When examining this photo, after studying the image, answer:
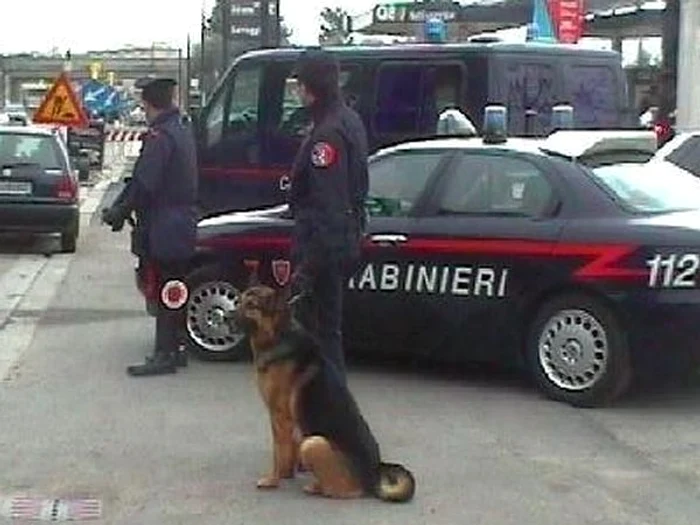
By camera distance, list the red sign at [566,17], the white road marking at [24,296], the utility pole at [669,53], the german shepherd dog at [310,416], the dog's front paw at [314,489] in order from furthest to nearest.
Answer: the red sign at [566,17] < the utility pole at [669,53] < the white road marking at [24,296] < the dog's front paw at [314,489] < the german shepherd dog at [310,416]

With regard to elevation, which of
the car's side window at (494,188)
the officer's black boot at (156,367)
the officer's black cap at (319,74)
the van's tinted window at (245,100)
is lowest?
the officer's black boot at (156,367)

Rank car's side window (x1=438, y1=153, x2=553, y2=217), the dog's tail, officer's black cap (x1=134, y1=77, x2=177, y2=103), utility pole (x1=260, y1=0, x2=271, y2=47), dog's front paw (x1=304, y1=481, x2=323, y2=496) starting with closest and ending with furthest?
the dog's tail
dog's front paw (x1=304, y1=481, x2=323, y2=496)
car's side window (x1=438, y1=153, x2=553, y2=217)
officer's black cap (x1=134, y1=77, x2=177, y2=103)
utility pole (x1=260, y1=0, x2=271, y2=47)

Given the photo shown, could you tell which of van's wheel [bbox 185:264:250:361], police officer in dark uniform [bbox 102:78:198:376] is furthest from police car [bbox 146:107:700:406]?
police officer in dark uniform [bbox 102:78:198:376]

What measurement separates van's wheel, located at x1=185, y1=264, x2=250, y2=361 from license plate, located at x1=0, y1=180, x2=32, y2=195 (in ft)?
28.3

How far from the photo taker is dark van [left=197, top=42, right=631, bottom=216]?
43.0ft

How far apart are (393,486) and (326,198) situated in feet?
4.75

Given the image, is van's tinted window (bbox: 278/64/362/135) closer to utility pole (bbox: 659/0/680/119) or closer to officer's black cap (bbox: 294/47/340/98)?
officer's black cap (bbox: 294/47/340/98)

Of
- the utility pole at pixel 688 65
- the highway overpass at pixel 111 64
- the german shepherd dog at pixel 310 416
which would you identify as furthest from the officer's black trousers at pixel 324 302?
the highway overpass at pixel 111 64

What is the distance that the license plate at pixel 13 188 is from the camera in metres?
18.2

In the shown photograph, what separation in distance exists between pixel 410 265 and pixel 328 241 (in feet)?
7.06

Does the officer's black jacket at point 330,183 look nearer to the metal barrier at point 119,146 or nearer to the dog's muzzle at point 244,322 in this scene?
the dog's muzzle at point 244,322

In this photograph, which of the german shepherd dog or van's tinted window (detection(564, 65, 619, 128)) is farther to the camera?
van's tinted window (detection(564, 65, 619, 128))

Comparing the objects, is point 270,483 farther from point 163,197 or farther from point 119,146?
point 119,146

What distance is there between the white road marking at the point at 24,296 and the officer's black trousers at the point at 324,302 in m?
3.06
